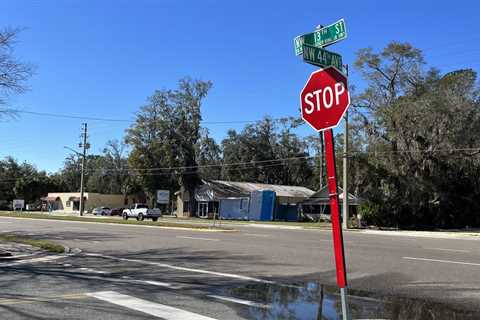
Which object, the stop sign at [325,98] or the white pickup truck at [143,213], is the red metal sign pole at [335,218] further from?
the white pickup truck at [143,213]

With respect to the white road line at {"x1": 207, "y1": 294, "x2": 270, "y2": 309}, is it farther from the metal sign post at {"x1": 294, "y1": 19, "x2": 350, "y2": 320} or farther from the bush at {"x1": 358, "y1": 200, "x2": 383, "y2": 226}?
the bush at {"x1": 358, "y1": 200, "x2": 383, "y2": 226}

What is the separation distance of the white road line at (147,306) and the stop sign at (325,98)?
3256mm

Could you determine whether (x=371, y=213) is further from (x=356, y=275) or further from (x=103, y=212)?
(x=103, y=212)

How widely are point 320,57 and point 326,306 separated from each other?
13.9 ft

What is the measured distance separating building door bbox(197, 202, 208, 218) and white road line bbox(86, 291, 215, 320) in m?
58.4

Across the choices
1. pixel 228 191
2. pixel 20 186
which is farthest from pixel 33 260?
pixel 20 186

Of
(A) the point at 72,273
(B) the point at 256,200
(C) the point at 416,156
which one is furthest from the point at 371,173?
(A) the point at 72,273

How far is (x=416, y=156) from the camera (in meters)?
41.0

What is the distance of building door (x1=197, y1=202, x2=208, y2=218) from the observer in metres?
67.6

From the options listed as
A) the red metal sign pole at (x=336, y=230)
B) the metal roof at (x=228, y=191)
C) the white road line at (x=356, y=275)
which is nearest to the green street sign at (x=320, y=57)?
the red metal sign pole at (x=336, y=230)

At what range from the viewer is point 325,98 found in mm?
5711

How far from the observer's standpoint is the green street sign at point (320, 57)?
223 inches

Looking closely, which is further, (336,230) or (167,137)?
(167,137)

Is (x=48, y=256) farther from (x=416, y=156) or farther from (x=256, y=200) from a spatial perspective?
(x=256, y=200)
